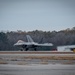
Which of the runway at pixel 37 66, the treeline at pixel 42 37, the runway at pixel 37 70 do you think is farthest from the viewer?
the treeline at pixel 42 37

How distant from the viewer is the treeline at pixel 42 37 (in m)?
77.8

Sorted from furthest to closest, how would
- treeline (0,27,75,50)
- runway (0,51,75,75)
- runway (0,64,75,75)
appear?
treeline (0,27,75,50), runway (0,51,75,75), runway (0,64,75,75)

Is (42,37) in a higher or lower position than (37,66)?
higher

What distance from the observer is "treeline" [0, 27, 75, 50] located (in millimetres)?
Answer: 77750

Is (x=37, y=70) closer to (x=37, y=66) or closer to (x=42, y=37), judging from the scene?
(x=37, y=66)

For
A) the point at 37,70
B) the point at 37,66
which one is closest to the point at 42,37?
the point at 37,66

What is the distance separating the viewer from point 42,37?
84.9 m

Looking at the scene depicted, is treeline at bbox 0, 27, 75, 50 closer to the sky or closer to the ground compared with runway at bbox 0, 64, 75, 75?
closer to the sky

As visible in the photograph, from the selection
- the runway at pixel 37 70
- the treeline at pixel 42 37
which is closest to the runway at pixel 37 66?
the runway at pixel 37 70

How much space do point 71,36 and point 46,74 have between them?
65.9 metres

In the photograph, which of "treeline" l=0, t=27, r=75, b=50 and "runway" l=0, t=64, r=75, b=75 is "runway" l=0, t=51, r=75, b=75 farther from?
"treeline" l=0, t=27, r=75, b=50

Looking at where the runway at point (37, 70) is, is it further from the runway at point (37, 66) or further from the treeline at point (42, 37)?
the treeline at point (42, 37)

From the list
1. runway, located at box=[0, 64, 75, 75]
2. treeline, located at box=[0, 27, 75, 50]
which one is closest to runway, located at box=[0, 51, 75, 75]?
runway, located at box=[0, 64, 75, 75]

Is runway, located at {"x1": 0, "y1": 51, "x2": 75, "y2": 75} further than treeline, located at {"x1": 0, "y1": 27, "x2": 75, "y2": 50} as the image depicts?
No
